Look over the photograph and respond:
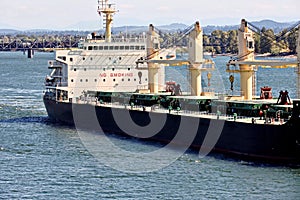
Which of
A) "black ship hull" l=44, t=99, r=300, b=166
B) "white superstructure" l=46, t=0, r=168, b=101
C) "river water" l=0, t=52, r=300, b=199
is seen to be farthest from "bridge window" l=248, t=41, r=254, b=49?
"white superstructure" l=46, t=0, r=168, b=101

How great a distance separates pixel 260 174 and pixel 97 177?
7.15 metres

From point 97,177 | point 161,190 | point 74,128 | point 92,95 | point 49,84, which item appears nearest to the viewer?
point 161,190

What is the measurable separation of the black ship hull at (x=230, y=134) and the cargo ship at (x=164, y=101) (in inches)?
1.9

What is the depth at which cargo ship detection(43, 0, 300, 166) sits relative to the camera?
122ft

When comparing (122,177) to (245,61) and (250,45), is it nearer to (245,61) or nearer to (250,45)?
(245,61)

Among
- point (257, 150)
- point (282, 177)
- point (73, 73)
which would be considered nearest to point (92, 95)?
point (73, 73)

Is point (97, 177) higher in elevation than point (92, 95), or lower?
lower

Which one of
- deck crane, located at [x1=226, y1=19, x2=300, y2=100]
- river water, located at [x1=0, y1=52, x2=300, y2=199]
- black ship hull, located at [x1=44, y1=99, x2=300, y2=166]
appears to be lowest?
river water, located at [x1=0, y1=52, x2=300, y2=199]

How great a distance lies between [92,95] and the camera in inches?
2149

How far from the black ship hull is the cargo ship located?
0.05 meters

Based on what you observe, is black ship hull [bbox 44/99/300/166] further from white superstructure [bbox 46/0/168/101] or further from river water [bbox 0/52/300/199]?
white superstructure [bbox 46/0/168/101]

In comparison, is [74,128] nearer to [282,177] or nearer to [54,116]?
[54,116]

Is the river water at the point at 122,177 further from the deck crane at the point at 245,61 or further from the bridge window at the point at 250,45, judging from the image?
the bridge window at the point at 250,45

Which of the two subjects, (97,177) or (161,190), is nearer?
(161,190)
